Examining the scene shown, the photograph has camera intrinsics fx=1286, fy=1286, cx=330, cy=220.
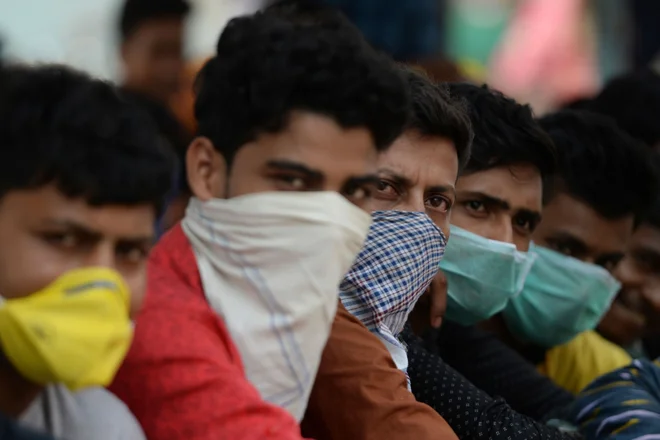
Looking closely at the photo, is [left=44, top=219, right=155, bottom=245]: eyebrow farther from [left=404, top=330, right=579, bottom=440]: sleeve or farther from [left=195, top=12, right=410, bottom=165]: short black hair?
[left=404, top=330, right=579, bottom=440]: sleeve

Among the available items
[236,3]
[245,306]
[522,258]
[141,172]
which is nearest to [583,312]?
[522,258]

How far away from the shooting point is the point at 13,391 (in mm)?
2275

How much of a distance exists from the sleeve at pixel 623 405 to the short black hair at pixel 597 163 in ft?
2.66

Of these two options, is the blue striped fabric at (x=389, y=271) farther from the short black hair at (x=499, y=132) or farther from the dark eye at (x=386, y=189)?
the short black hair at (x=499, y=132)

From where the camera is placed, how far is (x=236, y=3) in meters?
7.48

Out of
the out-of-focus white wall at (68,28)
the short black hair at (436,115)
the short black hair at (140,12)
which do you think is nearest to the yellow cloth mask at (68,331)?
the short black hair at (436,115)

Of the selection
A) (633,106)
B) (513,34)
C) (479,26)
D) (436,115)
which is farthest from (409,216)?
(513,34)

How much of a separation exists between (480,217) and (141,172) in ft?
5.69

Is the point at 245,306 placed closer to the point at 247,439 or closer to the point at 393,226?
the point at 247,439

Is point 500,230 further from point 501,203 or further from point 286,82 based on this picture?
point 286,82

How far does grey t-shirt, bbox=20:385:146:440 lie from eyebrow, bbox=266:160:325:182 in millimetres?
556

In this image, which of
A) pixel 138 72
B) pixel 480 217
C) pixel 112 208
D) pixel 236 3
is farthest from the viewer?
pixel 236 3

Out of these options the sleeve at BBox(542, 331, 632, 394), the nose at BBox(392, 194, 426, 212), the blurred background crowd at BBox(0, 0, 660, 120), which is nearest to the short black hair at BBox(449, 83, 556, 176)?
the nose at BBox(392, 194, 426, 212)

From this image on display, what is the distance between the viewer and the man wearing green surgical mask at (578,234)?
4434 millimetres
